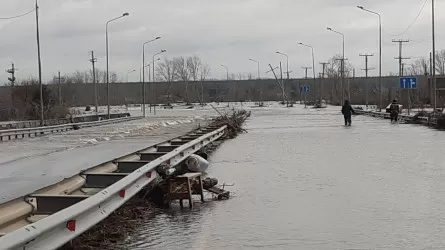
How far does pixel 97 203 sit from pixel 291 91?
17261cm

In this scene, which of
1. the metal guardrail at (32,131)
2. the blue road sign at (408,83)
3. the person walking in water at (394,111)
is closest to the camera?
the metal guardrail at (32,131)

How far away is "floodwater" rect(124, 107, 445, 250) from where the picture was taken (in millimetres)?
7902

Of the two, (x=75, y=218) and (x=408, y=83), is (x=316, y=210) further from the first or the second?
(x=408, y=83)

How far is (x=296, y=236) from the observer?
8125 mm

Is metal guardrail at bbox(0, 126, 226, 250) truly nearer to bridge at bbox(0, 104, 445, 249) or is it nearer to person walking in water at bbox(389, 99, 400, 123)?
bridge at bbox(0, 104, 445, 249)

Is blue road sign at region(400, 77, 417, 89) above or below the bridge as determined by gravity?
above

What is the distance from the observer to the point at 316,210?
33.0ft

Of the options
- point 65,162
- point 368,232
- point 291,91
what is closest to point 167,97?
point 291,91

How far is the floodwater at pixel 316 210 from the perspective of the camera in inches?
311

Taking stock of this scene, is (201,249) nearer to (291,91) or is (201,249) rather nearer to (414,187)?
(414,187)

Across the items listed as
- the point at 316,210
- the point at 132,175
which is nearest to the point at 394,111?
the point at 316,210

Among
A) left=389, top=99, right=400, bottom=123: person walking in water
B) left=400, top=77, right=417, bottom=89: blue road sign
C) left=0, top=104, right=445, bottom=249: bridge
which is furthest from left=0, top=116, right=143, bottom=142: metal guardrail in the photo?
left=400, top=77, right=417, bottom=89: blue road sign

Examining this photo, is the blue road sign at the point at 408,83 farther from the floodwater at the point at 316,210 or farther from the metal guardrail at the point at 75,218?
the metal guardrail at the point at 75,218

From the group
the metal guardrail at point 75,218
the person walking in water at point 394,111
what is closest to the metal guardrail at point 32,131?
the person walking in water at point 394,111
